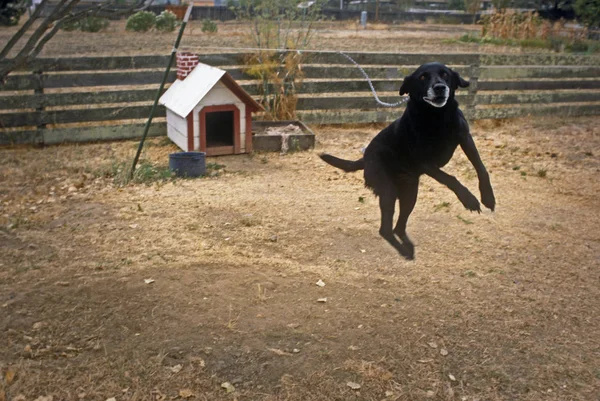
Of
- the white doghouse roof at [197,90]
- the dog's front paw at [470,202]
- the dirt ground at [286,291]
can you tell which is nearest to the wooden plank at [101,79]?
the white doghouse roof at [197,90]

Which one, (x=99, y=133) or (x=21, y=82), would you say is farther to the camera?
(x=99, y=133)

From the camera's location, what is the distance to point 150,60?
955 centimetres

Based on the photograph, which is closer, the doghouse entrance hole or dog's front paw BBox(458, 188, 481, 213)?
dog's front paw BBox(458, 188, 481, 213)

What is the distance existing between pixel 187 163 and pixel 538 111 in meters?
6.95

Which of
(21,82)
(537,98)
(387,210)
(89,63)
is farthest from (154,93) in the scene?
(387,210)

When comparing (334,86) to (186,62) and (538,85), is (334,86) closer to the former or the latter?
(186,62)

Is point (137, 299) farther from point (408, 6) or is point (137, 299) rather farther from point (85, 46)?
point (408, 6)

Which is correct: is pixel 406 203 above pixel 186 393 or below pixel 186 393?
above

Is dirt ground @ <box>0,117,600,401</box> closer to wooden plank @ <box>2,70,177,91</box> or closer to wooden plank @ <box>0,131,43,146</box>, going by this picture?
wooden plank @ <box>0,131,43,146</box>

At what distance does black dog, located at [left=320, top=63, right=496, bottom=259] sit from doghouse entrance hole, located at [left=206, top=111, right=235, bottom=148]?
6.17m

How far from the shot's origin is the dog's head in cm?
227

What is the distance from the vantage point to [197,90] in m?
8.02

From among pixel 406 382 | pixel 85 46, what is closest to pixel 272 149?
pixel 406 382

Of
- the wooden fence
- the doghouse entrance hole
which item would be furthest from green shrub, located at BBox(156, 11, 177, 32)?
the doghouse entrance hole
